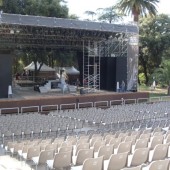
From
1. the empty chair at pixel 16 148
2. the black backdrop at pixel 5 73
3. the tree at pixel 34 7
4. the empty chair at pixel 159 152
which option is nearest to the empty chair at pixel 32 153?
the empty chair at pixel 16 148

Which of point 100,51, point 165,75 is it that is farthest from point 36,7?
point 165,75

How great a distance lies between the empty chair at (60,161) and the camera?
703 cm

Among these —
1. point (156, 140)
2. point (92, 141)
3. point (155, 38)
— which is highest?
point (155, 38)

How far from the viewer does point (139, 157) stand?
709 cm

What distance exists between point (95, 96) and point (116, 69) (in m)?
6.63

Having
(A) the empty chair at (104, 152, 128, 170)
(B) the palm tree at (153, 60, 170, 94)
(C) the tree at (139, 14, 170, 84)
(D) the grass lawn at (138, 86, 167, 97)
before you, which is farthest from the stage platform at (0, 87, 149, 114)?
Result: (C) the tree at (139, 14, 170, 84)

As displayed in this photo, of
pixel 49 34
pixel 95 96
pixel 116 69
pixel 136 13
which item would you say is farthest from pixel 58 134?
pixel 136 13

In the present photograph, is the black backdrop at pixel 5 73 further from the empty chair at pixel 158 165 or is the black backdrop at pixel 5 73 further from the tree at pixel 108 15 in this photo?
the tree at pixel 108 15

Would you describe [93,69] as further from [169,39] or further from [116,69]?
[169,39]

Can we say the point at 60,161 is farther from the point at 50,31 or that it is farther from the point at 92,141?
the point at 50,31

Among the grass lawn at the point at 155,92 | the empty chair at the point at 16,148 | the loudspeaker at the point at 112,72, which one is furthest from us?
the grass lawn at the point at 155,92

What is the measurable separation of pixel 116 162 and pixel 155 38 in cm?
4010

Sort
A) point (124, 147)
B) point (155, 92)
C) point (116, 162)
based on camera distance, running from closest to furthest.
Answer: point (116, 162), point (124, 147), point (155, 92)

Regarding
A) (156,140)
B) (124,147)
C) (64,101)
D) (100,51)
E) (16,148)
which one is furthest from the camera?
(100,51)
